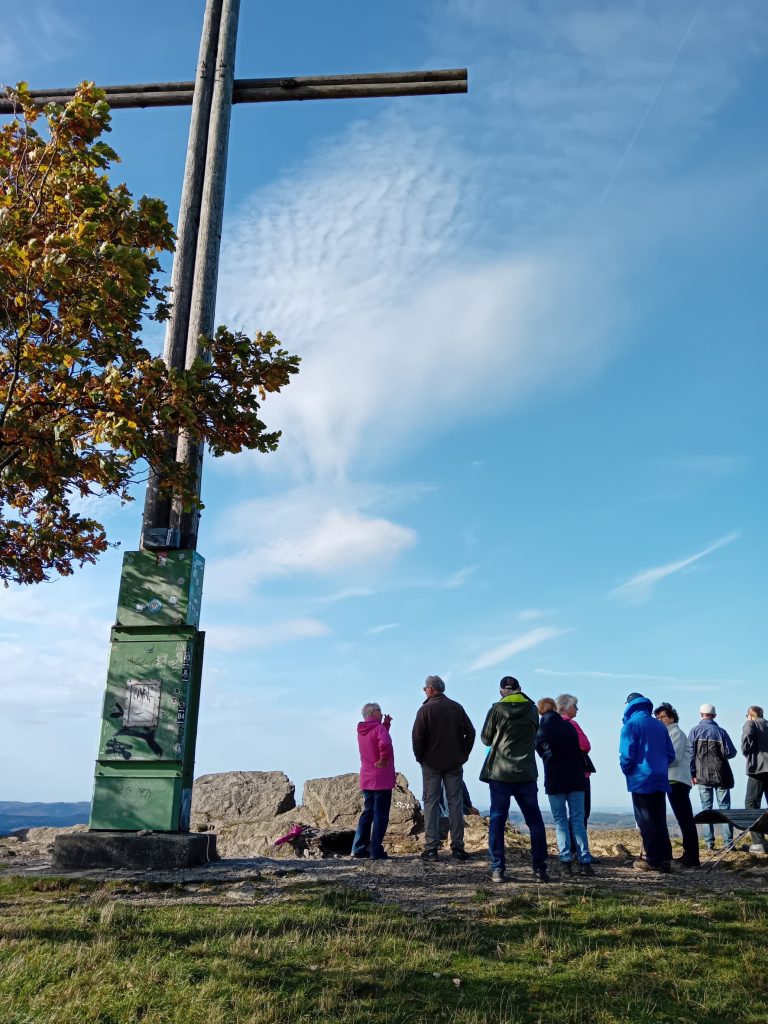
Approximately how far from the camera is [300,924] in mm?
6547

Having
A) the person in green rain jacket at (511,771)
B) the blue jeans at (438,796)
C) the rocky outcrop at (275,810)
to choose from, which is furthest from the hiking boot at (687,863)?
the rocky outcrop at (275,810)

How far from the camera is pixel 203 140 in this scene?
40.9 ft

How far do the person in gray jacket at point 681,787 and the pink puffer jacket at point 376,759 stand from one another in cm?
342

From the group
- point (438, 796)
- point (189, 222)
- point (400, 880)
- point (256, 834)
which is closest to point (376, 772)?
point (438, 796)

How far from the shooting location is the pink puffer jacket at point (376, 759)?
34.8 ft

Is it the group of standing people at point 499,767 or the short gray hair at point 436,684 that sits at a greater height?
the short gray hair at point 436,684

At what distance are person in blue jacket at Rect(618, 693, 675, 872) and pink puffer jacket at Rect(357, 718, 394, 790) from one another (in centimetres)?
285

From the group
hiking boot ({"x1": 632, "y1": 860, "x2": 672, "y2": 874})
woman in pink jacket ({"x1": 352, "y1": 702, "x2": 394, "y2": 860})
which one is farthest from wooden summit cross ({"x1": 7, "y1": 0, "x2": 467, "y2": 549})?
hiking boot ({"x1": 632, "y1": 860, "x2": 672, "y2": 874})

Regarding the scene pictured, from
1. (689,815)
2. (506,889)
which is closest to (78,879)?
(506,889)

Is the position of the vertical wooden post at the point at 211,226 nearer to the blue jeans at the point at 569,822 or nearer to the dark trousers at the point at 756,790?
the blue jeans at the point at 569,822

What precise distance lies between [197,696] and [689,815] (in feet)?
20.3

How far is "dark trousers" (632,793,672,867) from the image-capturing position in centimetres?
977

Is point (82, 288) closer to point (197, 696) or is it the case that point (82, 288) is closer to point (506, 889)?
point (197, 696)

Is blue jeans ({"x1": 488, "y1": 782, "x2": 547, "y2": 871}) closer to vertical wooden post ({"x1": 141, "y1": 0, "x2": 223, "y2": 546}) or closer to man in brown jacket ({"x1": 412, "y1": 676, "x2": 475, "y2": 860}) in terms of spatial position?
man in brown jacket ({"x1": 412, "y1": 676, "x2": 475, "y2": 860})
